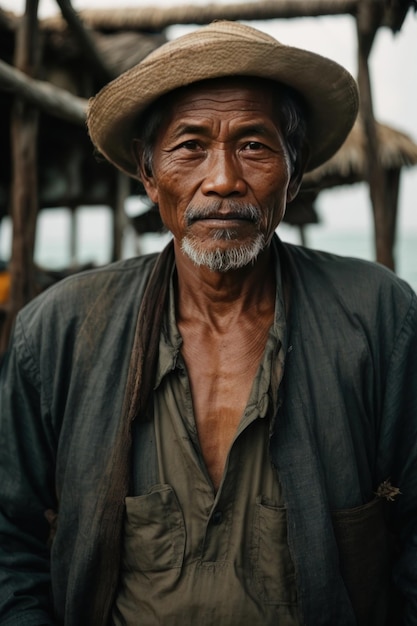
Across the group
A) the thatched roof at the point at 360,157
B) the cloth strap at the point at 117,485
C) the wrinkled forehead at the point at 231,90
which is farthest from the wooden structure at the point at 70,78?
the thatched roof at the point at 360,157

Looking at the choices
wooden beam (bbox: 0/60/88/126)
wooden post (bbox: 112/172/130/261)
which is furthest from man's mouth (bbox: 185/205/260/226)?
wooden post (bbox: 112/172/130/261)

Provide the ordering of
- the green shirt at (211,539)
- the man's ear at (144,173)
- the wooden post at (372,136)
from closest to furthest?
1. the green shirt at (211,539)
2. the man's ear at (144,173)
3. the wooden post at (372,136)

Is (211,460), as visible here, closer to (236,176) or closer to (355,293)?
(355,293)

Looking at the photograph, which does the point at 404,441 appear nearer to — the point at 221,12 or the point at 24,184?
the point at 24,184

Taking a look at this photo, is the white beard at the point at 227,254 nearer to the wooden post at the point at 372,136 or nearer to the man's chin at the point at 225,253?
the man's chin at the point at 225,253

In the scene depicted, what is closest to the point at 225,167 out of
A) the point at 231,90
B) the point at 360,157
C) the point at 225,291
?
the point at 231,90

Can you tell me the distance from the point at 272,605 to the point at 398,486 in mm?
549

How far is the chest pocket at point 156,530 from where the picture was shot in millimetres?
1793

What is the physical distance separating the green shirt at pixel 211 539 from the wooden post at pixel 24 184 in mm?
2121

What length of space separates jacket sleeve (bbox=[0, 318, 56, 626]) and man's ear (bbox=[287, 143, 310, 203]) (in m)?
1.08

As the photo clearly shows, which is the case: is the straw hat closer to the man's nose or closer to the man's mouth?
the man's nose

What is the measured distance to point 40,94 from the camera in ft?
12.5

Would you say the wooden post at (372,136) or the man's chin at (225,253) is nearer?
the man's chin at (225,253)

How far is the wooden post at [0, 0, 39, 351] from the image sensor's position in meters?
3.71
